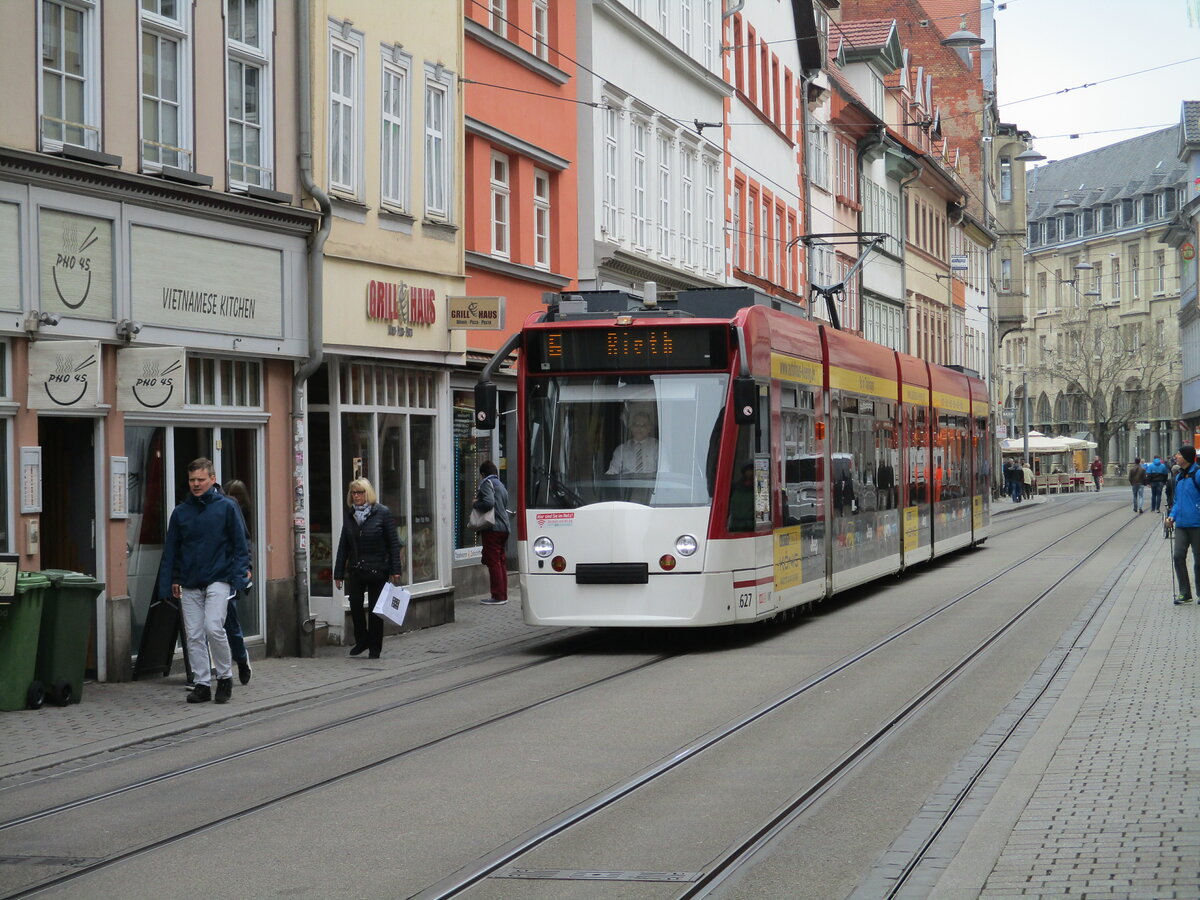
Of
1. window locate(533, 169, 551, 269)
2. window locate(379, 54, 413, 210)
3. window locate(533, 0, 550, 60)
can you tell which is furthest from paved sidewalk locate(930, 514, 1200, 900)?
window locate(533, 0, 550, 60)

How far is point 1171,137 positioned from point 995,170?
85.8 feet

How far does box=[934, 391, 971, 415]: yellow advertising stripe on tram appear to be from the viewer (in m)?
29.7

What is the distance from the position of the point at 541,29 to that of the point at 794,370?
1044 cm

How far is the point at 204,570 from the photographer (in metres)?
13.3

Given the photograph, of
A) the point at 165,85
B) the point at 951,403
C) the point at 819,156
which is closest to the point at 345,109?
the point at 165,85

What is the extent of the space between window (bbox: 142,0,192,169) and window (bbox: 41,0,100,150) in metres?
0.76

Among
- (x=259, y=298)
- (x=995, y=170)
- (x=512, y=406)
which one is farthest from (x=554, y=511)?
(x=995, y=170)

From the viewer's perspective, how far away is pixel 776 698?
12.9 m

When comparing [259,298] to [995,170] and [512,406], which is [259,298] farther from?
[995,170]

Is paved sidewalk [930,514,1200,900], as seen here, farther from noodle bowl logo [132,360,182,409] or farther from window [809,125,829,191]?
window [809,125,829,191]

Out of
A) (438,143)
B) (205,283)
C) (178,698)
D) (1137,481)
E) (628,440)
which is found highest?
(438,143)

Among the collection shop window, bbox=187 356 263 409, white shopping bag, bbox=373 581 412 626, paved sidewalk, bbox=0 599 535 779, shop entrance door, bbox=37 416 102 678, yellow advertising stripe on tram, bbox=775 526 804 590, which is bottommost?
paved sidewalk, bbox=0 599 535 779

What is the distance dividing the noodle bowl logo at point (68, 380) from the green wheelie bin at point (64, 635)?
1406mm

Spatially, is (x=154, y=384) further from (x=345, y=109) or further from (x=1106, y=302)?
(x=1106, y=302)
